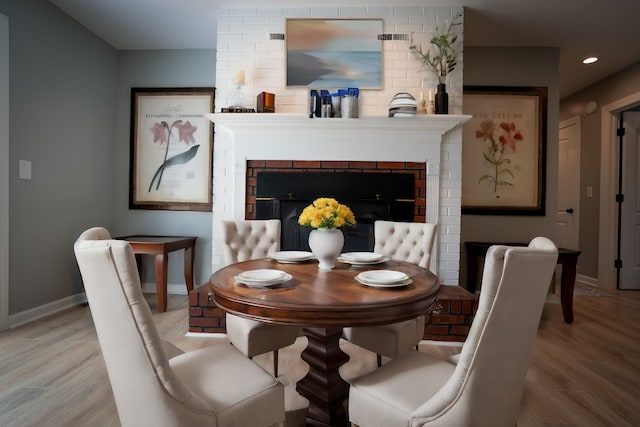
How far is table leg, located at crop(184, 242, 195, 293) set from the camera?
11.8ft

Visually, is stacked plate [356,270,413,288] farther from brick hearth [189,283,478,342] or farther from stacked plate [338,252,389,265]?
brick hearth [189,283,478,342]

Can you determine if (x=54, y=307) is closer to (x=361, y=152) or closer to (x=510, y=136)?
(x=361, y=152)

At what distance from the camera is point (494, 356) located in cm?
97

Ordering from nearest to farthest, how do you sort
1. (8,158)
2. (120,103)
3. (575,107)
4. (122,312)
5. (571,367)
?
1. (122,312)
2. (571,367)
3. (8,158)
4. (120,103)
5. (575,107)

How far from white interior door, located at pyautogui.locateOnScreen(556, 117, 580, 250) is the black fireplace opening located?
3.25 meters

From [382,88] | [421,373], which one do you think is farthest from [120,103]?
[421,373]

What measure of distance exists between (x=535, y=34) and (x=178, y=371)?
4016mm

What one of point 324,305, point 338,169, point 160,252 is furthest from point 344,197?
point 324,305

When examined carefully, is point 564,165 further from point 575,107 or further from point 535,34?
point 535,34

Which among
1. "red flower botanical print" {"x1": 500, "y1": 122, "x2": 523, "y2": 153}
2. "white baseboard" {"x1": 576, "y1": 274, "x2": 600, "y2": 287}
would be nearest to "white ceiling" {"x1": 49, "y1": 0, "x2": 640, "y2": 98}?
"red flower botanical print" {"x1": 500, "y1": 122, "x2": 523, "y2": 153}

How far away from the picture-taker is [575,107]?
16.6ft

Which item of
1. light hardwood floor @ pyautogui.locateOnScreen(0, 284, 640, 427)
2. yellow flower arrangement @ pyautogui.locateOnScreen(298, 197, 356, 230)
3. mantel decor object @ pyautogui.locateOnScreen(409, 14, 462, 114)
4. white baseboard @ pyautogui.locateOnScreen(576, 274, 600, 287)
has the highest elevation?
mantel decor object @ pyautogui.locateOnScreen(409, 14, 462, 114)

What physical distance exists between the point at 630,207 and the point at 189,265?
200 inches

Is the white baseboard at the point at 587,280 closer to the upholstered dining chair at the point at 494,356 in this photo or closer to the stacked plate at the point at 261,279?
the upholstered dining chair at the point at 494,356
